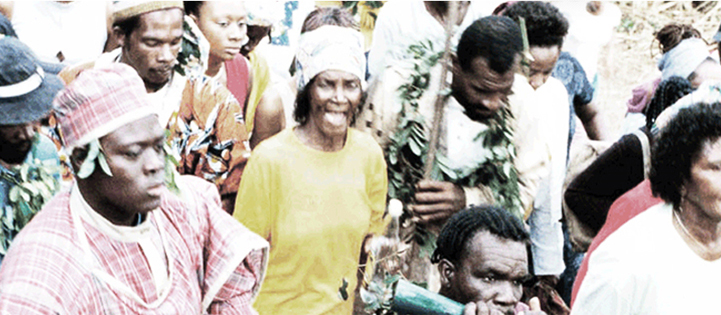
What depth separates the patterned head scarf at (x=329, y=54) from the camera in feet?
15.7

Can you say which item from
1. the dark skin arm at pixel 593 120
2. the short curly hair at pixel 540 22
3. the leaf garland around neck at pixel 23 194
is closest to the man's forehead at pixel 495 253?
the leaf garland around neck at pixel 23 194

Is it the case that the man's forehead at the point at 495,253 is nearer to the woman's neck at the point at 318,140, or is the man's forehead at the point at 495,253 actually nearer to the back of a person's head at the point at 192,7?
the woman's neck at the point at 318,140

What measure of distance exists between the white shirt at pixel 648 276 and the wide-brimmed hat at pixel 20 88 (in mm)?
2035

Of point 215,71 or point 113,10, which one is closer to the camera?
point 113,10

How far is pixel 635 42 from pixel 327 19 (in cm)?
437

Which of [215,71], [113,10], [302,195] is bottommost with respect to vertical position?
[302,195]

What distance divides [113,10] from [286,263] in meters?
1.26

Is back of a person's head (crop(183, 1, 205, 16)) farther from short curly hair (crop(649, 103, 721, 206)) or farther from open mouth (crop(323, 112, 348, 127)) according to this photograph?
short curly hair (crop(649, 103, 721, 206))

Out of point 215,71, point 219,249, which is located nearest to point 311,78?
point 215,71

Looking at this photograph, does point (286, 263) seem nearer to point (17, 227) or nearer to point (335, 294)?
point (335, 294)

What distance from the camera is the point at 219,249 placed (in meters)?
3.66

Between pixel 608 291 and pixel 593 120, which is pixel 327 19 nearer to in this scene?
pixel 608 291

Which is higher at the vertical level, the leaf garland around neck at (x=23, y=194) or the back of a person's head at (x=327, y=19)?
the back of a person's head at (x=327, y=19)

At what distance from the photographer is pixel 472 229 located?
434 centimetres
